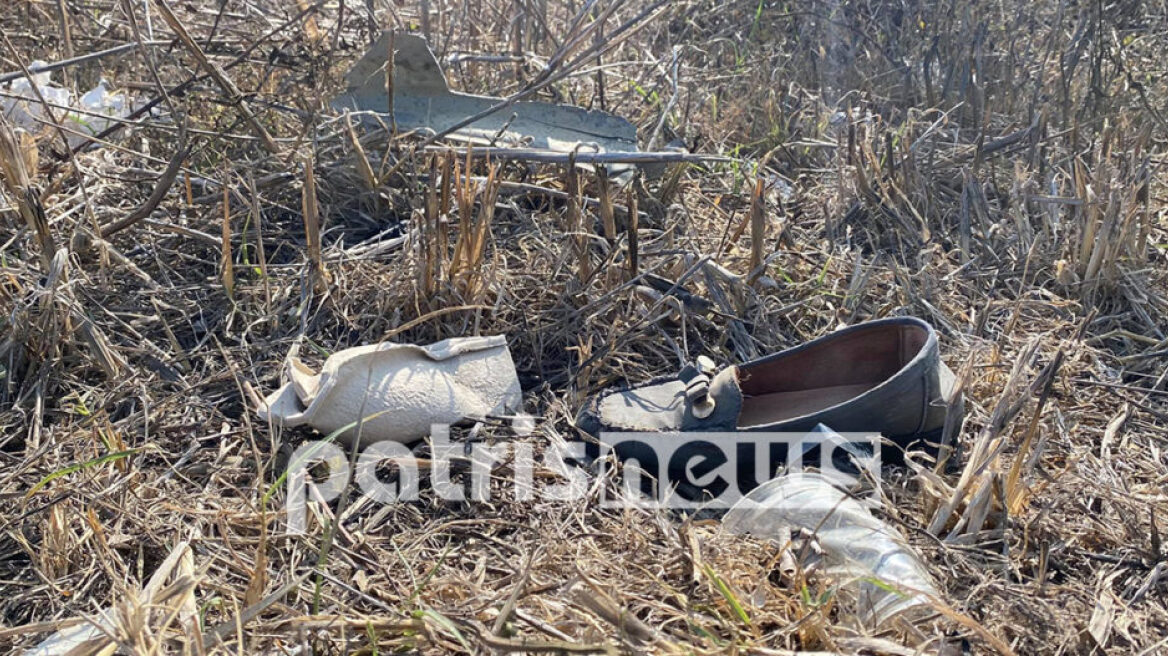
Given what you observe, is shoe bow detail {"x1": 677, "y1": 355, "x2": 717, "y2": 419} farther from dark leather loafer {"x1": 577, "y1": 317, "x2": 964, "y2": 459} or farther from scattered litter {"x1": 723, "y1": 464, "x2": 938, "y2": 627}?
scattered litter {"x1": 723, "y1": 464, "x2": 938, "y2": 627}

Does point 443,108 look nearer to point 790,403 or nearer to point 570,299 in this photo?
point 570,299

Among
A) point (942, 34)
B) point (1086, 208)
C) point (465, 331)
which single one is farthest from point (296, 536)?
point (942, 34)

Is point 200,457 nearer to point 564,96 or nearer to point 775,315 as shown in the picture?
point 775,315

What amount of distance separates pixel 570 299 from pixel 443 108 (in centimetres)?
106

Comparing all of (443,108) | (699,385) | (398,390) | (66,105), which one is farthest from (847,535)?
(66,105)

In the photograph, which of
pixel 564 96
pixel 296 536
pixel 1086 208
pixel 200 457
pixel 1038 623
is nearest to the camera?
pixel 1038 623

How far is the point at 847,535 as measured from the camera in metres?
1.64

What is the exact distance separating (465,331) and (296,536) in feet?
2.43

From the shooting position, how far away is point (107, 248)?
241cm

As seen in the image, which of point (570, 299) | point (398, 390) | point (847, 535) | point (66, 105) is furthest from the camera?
point (66, 105)

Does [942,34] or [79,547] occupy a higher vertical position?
[942,34]

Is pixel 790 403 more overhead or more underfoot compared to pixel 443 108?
more underfoot

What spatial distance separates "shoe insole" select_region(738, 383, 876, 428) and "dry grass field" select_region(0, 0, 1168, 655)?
16 cm

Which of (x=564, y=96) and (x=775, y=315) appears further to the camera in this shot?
(x=564, y=96)
